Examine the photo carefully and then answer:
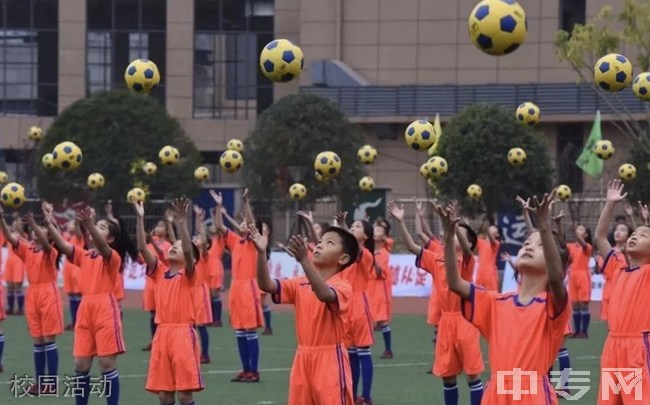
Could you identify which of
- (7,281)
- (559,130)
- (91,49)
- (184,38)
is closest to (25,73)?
(91,49)

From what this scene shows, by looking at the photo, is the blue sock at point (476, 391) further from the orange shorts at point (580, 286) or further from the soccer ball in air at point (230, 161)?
the orange shorts at point (580, 286)

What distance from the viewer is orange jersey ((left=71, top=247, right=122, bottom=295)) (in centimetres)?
1253

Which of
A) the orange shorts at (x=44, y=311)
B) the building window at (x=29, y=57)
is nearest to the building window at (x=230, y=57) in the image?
the building window at (x=29, y=57)

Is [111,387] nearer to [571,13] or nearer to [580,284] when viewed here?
[580,284]

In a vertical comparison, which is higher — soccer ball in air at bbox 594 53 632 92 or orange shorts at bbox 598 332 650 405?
soccer ball in air at bbox 594 53 632 92

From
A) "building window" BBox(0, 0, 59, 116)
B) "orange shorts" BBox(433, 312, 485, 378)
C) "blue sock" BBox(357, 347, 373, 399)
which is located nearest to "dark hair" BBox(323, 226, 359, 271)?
"orange shorts" BBox(433, 312, 485, 378)

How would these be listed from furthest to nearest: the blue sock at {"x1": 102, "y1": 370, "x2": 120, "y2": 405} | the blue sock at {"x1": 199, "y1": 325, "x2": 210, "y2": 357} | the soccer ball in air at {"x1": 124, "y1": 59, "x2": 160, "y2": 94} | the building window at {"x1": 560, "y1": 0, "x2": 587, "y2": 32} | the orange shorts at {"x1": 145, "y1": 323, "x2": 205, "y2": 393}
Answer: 1. the building window at {"x1": 560, "y1": 0, "x2": 587, "y2": 32}
2. the blue sock at {"x1": 199, "y1": 325, "x2": 210, "y2": 357}
3. the soccer ball in air at {"x1": 124, "y1": 59, "x2": 160, "y2": 94}
4. the blue sock at {"x1": 102, "y1": 370, "x2": 120, "y2": 405}
5. the orange shorts at {"x1": 145, "y1": 323, "x2": 205, "y2": 393}

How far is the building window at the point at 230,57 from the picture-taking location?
44.2 meters

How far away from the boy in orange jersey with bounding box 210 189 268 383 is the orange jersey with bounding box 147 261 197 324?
2.58m

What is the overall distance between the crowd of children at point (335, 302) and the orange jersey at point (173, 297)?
1 cm

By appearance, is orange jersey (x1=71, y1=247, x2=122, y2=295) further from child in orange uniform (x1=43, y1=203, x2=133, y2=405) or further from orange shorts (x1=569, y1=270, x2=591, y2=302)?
orange shorts (x1=569, y1=270, x2=591, y2=302)

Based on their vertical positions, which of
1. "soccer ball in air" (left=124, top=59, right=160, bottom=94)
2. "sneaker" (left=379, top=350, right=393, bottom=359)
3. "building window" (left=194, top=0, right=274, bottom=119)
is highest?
"building window" (left=194, top=0, right=274, bottom=119)

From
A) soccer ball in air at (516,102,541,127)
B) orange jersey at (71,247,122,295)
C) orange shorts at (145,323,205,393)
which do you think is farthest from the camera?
soccer ball in air at (516,102,541,127)

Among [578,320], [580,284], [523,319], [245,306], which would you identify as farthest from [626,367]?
[578,320]
